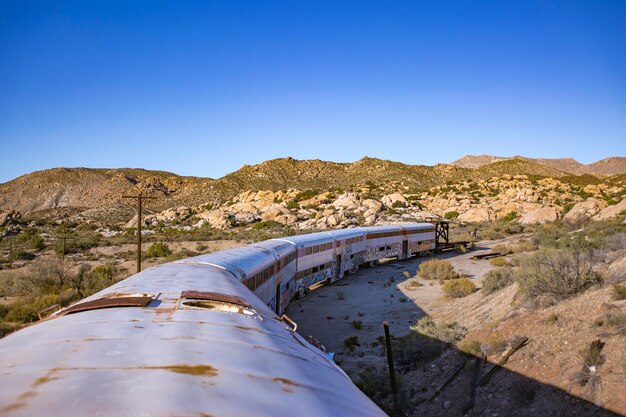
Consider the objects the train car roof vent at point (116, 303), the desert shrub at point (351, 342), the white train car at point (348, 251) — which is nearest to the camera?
the train car roof vent at point (116, 303)

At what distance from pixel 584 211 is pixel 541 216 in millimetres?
5343

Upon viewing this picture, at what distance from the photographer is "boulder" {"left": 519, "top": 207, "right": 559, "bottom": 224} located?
47.8m

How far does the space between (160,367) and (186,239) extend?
4304 cm

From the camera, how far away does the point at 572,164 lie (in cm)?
13912

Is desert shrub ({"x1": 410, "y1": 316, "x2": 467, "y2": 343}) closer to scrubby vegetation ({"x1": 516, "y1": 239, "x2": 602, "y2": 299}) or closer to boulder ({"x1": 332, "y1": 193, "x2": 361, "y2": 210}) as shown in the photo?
scrubby vegetation ({"x1": 516, "y1": 239, "x2": 602, "y2": 299})

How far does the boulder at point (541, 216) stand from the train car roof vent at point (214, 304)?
48.9 meters

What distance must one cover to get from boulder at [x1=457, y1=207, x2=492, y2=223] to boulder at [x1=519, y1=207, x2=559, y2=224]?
467 centimetres

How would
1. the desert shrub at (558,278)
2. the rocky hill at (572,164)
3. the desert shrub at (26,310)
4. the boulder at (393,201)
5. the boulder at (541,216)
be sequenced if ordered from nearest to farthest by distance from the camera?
the desert shrub at (558,278) → the desert shrub at (26,310) → the boulder at (541,216) → the boulder at (393,201) → the rocky hill at (572,164)

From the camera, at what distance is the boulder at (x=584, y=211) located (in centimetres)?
4167

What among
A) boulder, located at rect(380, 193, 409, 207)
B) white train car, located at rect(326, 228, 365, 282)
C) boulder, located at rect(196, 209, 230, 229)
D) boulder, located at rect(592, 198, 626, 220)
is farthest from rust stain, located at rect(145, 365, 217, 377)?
boulder, located at rect(380, 193, 409, 207)

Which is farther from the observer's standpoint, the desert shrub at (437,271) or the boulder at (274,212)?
the boulder at (274,212)

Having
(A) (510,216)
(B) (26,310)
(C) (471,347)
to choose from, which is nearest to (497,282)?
(C) (471,347)

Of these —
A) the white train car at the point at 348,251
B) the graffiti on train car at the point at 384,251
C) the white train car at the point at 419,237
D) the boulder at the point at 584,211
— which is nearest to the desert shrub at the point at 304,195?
the white train car at the point at 419,237

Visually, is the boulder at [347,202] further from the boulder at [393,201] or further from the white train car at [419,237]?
the white train car at [419,237]
